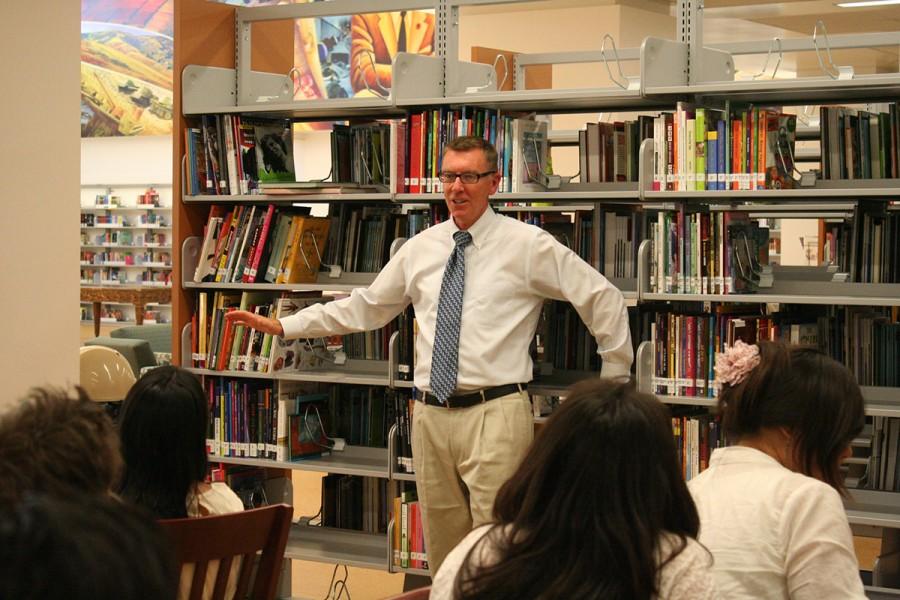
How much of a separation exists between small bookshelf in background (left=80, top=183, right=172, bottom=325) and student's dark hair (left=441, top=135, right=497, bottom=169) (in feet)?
49.5

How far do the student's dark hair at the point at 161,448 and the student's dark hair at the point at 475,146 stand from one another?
1749 millimetres

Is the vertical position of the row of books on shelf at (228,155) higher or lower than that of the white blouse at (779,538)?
higher

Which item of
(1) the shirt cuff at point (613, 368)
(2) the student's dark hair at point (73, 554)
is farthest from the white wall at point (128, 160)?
(2) the student's dark hair at point (73, 554)

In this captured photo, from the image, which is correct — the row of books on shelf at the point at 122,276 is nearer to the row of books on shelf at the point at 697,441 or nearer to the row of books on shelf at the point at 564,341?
the row of books on shelf at the point at 564,341

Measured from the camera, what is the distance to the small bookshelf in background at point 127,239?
18.6 metres

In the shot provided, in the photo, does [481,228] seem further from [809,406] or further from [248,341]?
[809,406]

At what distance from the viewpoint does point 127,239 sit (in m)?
19.0

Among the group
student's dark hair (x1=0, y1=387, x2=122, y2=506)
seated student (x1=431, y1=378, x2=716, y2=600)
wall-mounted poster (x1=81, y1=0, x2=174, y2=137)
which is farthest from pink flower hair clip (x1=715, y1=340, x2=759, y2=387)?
wall-mounted poster (x1=81, y1=0, x2=174, y2=137)

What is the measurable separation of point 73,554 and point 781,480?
Answer: 148 cm

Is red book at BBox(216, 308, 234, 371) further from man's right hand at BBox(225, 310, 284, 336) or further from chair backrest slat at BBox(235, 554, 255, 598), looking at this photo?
chair backrest slat at BBox(235, 554, 255, 598)

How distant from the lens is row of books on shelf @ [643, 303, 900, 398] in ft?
13.3

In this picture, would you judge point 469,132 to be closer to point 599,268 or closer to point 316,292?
point 599,268

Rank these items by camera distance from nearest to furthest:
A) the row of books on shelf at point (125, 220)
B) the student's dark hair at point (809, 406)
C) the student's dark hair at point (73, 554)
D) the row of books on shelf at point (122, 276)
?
the student's dark hair at point (73, 554)
the student's dark hair at point (809, 406)
the row of books on shelf at point (125, 220)
the row of books on shelf at point (122, 276)

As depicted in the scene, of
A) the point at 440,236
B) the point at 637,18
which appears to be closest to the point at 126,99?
the point at 637,18
